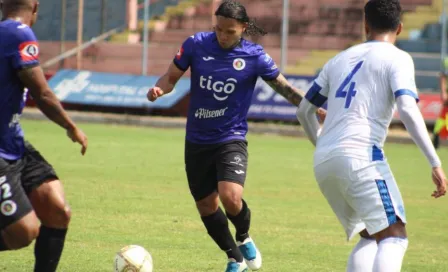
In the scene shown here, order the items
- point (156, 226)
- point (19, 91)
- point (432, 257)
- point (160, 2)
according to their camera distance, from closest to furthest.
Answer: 1. point (19, 91)
2. point (432, 257)
3. point (156, 226)
4. point (160, 2)

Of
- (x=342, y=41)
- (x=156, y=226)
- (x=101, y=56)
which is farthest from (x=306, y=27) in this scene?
(x=156, y=226)

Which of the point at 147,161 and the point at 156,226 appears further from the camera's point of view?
the point at 147,161

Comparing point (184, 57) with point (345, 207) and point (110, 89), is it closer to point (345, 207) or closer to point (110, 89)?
point (345, 207)

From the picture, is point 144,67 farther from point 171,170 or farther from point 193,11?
point 171,170

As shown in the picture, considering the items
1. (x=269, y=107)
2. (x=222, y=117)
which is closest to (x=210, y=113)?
(x=222, y=117)

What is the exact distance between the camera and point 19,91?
7.04 metres

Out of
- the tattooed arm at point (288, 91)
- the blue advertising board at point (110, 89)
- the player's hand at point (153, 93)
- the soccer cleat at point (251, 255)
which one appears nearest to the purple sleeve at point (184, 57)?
the player's hand at point (153, 93)

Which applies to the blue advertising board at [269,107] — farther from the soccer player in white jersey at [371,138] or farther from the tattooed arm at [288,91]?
the soccer player in white jersey at [371,138]

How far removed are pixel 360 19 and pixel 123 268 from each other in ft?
80.0

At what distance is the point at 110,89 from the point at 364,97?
22.7m

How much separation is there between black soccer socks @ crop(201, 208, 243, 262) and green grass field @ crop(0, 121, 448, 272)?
0.22m

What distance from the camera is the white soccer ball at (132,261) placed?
26.5 feet

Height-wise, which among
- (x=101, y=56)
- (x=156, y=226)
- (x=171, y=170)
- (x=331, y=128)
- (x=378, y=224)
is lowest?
(x=101, y=56)

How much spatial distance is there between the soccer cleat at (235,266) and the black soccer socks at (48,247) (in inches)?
81.8
